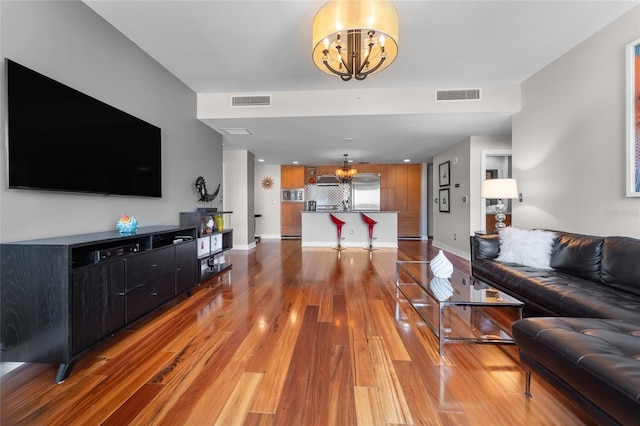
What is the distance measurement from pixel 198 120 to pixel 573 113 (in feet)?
15.3

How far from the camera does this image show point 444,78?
3420mm

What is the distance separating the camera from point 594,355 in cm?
101

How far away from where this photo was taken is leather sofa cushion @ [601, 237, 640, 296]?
187 centimetres

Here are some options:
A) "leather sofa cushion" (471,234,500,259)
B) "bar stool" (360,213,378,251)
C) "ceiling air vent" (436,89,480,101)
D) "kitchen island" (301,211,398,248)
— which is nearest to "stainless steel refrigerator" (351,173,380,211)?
"kitchen island" (301,211,398,248)

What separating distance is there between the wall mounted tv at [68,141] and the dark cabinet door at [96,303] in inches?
26.8

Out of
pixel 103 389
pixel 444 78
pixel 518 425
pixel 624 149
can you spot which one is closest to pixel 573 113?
pixel 624 149

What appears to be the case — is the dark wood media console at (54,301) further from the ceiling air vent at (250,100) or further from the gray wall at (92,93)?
the ceiling air vent at (250,100)

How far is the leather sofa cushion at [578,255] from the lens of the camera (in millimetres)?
2164

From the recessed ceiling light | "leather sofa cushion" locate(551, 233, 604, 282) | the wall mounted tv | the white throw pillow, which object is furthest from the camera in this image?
the recessed ceiling light

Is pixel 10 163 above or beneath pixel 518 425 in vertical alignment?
above

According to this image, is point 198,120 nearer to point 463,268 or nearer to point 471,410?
point 471,410

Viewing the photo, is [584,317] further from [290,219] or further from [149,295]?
[290,219]

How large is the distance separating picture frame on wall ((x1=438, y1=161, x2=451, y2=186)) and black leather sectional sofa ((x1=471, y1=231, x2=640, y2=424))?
3274 mm

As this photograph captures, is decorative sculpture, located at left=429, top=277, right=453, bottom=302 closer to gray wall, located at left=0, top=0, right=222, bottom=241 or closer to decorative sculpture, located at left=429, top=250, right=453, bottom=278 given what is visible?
decorative sculpture, located at left=429, top=250, right=453, bottom=278
